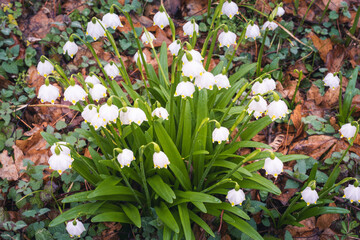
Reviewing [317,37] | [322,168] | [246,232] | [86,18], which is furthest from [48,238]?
[317,37]

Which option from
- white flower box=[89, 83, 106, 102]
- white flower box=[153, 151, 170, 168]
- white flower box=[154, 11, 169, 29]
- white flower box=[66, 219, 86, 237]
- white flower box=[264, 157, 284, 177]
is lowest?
white flower box=[66, 219, 86, 237]

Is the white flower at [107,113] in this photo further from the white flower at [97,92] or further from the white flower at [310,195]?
the white flower at [310,195]

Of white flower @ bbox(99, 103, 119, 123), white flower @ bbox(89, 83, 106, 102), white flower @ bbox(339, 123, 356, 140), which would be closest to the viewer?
white flower @ bbox(99, 103, 119, 123)

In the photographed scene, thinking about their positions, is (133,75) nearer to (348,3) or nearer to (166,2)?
(166,2)

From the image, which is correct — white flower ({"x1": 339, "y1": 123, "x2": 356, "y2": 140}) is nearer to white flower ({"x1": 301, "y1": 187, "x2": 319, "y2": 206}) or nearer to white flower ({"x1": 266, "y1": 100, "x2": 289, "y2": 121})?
white flower ({"x1": 301, "y1": 187, "x2": 319, "y2": 206})

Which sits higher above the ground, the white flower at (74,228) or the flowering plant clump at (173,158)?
the flowering plant clump at (173,158)

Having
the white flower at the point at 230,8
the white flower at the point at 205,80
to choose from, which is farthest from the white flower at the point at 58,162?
the white flower at the point at 230,8

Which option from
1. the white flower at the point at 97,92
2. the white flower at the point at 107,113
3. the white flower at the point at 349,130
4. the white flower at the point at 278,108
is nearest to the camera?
the white flower at the point at 107,113

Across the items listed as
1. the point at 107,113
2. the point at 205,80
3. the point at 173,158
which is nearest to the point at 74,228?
the point at 173,158

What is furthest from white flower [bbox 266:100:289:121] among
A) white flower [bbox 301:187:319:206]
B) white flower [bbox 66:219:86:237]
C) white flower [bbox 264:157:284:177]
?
white flower [bbox 66:219:86:237]

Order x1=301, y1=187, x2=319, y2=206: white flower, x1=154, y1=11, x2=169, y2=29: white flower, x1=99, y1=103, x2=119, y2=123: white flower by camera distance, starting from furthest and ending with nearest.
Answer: x1=154, y1=11, x2=169, y2=29: white flower < x1=301, y1=187, x2=319, y2=206: white flower < x1=99, y1=103, x2=119, y2=123: white flower

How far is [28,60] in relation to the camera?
12.5 ft

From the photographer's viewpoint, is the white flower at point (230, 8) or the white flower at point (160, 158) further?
the white flower at point (230, 8)

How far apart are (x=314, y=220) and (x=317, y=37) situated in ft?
7.84
